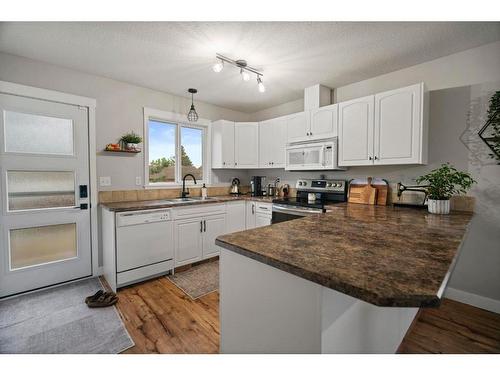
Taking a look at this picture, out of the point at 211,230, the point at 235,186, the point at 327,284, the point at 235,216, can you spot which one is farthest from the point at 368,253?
the point at 235,186

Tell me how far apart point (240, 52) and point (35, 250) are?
2923 mm

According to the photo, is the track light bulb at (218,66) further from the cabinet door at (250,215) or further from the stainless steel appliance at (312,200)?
the cabinet door at (250,215)

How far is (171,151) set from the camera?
3.65 m

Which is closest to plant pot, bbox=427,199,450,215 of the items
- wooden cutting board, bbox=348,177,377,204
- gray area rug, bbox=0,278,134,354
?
wooden cutting board, bbox=348,177,377,204

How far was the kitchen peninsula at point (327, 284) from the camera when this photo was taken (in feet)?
2.51

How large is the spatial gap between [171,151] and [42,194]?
162 cm

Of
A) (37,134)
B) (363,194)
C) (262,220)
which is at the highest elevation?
(37,134)

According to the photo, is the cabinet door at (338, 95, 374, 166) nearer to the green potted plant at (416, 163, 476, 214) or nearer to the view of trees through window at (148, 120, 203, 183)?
the green potted plant at (416, 163, 476, 214)

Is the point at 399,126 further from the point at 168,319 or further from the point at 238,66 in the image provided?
the point at 168,319

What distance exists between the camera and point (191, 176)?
383 cm

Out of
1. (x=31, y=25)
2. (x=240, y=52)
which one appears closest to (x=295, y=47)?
(x=240, y=52)

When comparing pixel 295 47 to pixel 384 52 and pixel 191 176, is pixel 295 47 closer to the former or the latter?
pixel 384 52

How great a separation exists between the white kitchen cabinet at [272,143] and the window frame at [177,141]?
912 millimetres

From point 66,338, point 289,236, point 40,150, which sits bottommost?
point 66,338
